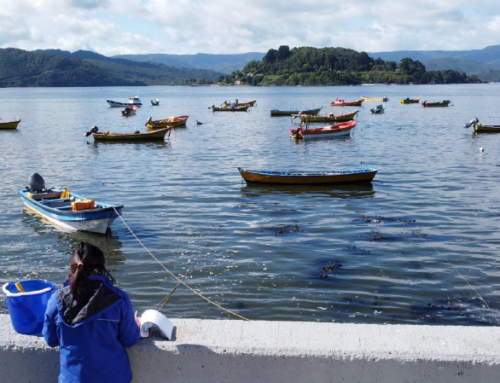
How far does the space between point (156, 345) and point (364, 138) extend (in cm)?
4307

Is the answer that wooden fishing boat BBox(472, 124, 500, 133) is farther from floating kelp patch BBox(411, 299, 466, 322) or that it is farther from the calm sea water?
floating kelp patch BBox(411, 299, 466, 322)

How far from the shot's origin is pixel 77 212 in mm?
15773

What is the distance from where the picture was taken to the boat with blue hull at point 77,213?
1562 cm

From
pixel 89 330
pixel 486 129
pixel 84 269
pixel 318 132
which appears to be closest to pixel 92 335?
pixel 89 330

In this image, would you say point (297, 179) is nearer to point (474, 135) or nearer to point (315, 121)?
point (474, 135)

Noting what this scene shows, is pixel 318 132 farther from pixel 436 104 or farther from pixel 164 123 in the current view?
pixel 436 104

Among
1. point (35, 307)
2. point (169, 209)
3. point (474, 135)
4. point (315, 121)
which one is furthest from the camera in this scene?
point (315, 121)

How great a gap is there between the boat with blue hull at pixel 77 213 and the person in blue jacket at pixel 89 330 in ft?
38.7

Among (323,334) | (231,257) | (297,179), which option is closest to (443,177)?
(297,179)

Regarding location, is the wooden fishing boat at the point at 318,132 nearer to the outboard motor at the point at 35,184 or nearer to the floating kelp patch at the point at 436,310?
the outboard motor at the point at 35,184

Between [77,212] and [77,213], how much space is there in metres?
0.04

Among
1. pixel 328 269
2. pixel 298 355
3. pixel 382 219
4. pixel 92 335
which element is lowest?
pixel 382 219

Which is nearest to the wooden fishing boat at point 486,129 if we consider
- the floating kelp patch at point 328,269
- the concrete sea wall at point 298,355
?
the floating kelp patch at point 328,269

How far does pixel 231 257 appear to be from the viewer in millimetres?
14008
